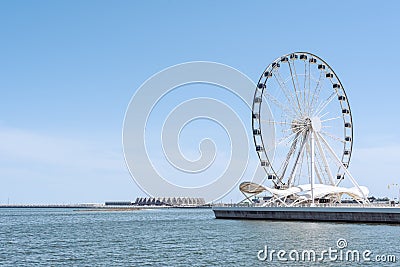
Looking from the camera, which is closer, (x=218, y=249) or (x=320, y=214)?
(x=218, y=249)

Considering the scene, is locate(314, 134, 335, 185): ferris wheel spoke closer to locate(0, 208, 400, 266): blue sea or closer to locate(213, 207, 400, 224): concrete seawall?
locate(213, 207, 400, 224): concrete seawall

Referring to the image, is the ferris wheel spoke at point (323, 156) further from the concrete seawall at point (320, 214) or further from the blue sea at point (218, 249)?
the blue sea at point (218, 249)

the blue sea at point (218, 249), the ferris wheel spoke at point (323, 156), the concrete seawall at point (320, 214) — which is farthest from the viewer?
the ferris wheel spoke at point (323, 156)

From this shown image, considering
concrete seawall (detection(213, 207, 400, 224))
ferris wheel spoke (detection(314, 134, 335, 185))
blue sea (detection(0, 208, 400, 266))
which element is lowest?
blue sea (detection(0, 208, 400, 266))

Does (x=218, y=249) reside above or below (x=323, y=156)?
below

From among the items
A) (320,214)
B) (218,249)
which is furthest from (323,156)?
(218,249)

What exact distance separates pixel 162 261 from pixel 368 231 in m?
26.1

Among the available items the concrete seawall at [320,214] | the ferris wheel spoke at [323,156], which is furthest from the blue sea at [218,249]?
the ferris wheel spoke at [323,156]

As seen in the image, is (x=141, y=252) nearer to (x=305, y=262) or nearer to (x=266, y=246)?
(x=266, y=246)

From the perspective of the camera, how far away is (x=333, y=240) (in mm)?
48000

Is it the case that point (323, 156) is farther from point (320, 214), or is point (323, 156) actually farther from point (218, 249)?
point (218, 249)

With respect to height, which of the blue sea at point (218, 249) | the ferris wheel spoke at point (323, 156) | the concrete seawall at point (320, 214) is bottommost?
the blue sea at point (218, 249)

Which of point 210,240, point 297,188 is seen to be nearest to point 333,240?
point 210,240

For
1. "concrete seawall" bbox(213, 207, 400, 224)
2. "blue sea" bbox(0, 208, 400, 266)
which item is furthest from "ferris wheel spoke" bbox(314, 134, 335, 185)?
"blue sea" bbox(0, 208, 400, 266)
